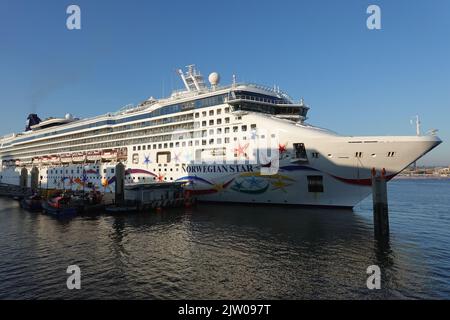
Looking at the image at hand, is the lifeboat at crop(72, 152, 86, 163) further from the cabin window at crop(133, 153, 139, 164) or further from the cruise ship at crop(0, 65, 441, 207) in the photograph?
the cabin window at crop(133, 153, 139, 164)

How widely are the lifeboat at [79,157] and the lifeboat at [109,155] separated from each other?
22.4 feet

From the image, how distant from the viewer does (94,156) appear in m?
55.6

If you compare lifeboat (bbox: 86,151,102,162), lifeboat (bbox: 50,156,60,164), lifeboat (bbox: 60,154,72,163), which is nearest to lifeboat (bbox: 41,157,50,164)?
lifeboat (bbox: 50,156,60,164)

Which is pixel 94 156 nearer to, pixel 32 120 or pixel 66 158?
pixel 66 158

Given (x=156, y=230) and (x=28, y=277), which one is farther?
(x=156, y=230)

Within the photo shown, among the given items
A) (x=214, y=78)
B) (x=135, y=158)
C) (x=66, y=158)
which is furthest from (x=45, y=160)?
(x=214, y=78)

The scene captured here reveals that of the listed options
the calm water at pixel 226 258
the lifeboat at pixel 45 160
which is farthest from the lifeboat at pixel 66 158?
the calm water at pixel 226 258

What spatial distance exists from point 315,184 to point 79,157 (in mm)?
48331

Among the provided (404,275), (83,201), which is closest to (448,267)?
(404,275)

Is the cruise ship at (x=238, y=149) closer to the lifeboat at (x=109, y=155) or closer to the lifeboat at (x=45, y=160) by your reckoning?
the lifeboat at (x=109, y=155)

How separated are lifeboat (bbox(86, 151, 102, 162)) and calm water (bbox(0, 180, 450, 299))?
82.3 feet

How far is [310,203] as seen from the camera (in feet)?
107

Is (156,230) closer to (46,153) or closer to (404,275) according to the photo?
(404,275)

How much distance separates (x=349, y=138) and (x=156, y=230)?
21.1 metres
